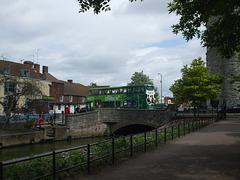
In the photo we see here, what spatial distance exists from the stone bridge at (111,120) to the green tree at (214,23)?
19.4 metres

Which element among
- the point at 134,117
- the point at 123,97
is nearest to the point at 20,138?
the point at 134,117

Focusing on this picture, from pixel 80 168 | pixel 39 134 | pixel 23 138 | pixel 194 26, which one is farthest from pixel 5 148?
pixel 194 26

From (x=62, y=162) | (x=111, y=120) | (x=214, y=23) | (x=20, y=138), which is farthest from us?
(x=111, y=120)

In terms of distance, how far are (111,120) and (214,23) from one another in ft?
81.3

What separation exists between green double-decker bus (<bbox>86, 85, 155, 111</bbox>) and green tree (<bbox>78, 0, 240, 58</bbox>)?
19.1 m

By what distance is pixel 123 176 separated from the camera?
6.88m

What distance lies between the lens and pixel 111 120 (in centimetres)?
3284

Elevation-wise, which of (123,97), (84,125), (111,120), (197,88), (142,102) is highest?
(197,88)

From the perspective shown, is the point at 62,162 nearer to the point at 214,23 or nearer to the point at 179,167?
the point at 179,167

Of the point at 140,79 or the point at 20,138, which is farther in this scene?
the point at 140,79

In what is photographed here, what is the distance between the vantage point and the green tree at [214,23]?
318 inches

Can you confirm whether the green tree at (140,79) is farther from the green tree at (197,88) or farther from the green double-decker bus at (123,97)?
the green tree at (197,88)

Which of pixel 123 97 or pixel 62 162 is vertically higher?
pixel 123 97

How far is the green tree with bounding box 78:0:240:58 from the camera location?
8.09 m
